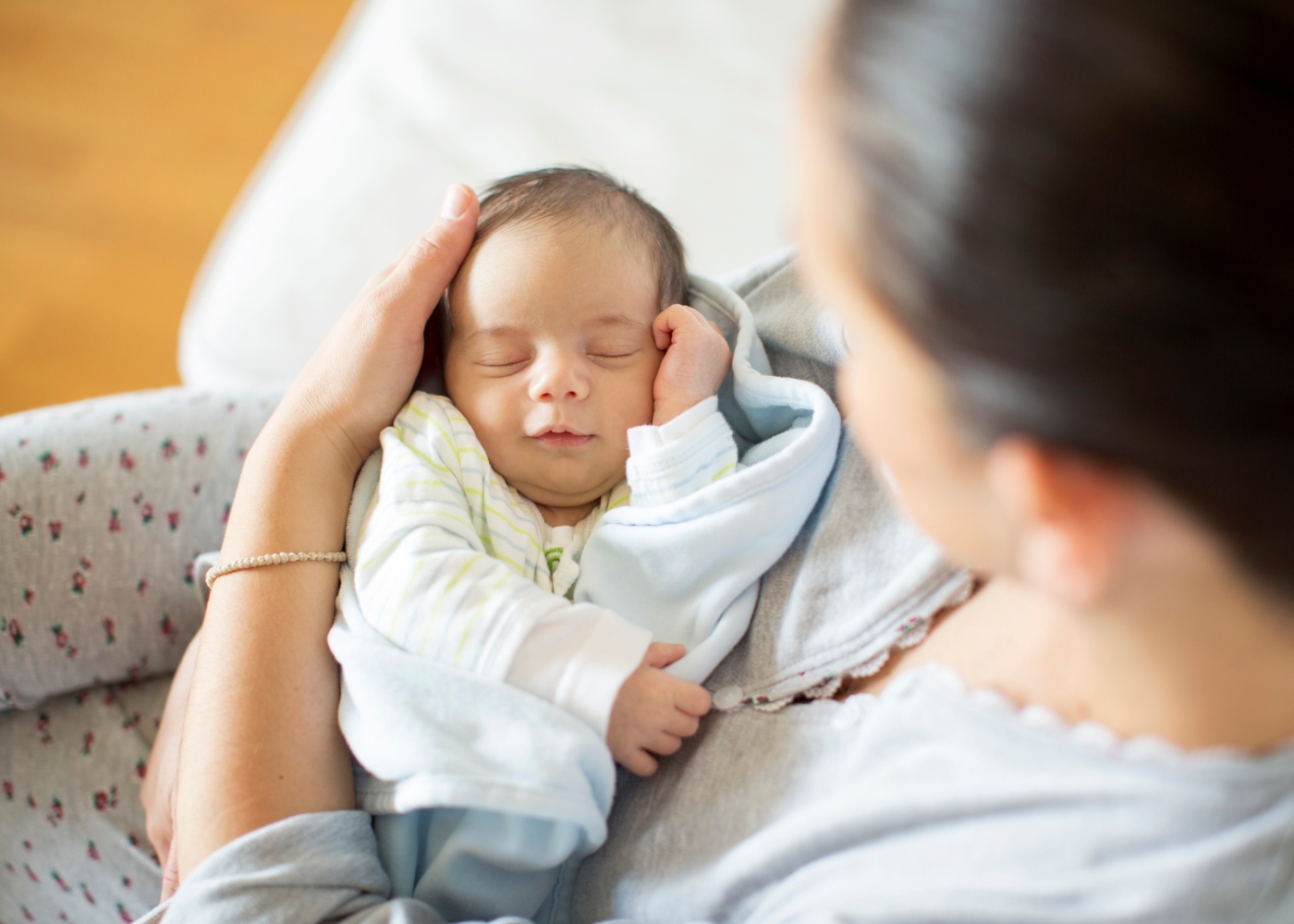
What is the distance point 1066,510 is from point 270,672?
0.70 metres

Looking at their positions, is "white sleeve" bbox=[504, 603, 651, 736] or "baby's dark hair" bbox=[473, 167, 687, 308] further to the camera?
"baby's dark hair" bbox=[473, 167, 687, 308]

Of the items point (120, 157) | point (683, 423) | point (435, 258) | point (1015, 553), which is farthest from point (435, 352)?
point (120, 157)

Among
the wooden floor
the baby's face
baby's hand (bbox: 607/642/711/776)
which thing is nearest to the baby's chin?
the baby's face

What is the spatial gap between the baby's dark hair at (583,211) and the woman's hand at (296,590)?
0.05 metres

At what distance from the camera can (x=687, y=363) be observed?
1.07 meters

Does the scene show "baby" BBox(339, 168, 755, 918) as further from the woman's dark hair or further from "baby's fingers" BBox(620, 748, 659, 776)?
the woman's dark hair

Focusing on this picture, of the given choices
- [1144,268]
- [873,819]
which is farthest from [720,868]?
[1144,268]

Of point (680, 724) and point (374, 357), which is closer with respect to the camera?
point (680, 724)

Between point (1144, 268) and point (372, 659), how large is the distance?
2.31ft

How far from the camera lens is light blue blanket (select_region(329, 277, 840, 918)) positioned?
805mm

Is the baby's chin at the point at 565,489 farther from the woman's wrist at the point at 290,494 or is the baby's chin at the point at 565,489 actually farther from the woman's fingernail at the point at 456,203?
the woman's fingernail at the point at 456,203

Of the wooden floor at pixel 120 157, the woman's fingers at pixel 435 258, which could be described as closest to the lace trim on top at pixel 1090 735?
the woman's fingers at pixel 435 258

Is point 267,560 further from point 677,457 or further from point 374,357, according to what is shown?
point 677,457

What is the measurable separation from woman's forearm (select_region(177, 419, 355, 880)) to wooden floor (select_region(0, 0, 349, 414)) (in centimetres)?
154
